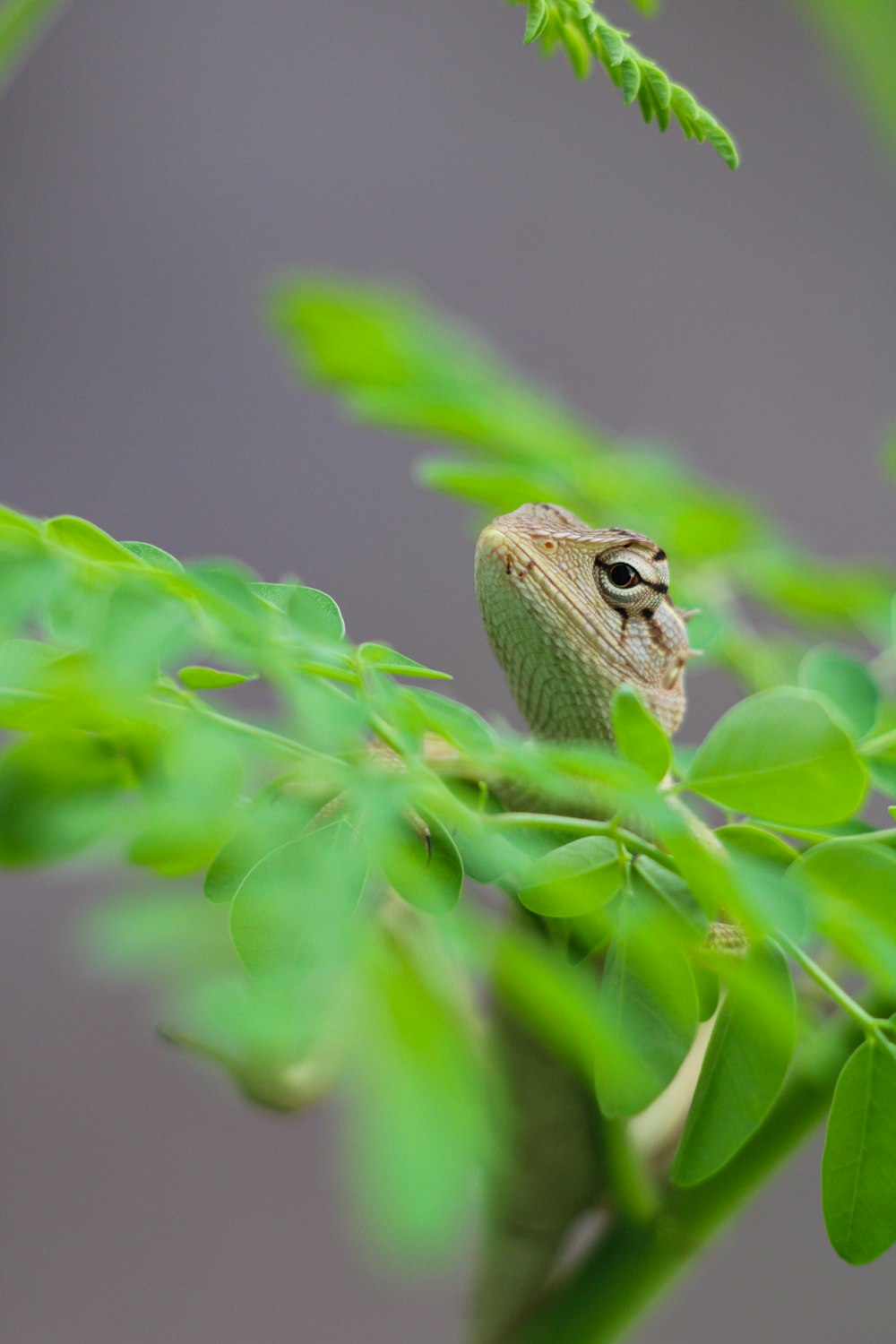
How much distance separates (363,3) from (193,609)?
2151 mm

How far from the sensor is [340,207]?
1922 mm

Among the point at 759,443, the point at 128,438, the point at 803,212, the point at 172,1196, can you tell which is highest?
the point at 803,212

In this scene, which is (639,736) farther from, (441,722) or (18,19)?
(18,19)

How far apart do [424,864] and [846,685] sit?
7.7 inches

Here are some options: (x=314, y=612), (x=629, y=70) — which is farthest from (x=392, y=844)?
(x=629, y=70)

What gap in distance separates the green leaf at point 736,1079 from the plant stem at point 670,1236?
0.10m

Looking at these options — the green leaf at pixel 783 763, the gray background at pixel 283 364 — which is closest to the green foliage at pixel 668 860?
the green leaf at pixel 783 763

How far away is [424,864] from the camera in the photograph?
249 millimetres

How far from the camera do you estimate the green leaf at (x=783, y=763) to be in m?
0.26

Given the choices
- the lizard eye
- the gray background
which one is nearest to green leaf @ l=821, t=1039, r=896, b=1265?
the lizard eye

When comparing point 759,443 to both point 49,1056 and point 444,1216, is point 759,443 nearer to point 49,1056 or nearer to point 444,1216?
point 49,1056

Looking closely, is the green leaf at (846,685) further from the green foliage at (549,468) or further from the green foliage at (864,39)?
Answer: the green foliage at (864,39)

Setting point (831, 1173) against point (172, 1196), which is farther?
point (172, 1196)

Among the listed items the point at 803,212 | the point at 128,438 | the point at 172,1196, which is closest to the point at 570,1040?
the point at 172,1196
